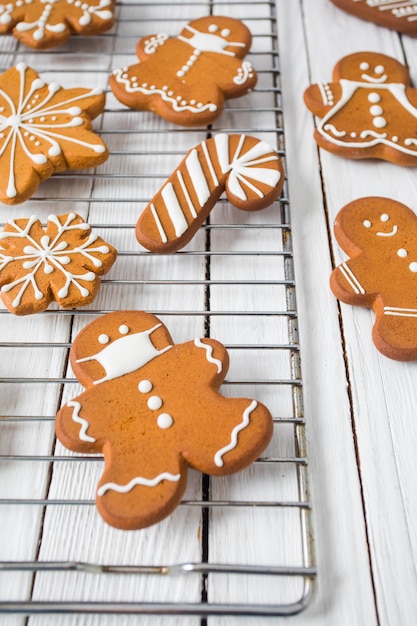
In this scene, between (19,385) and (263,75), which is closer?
(19,385)

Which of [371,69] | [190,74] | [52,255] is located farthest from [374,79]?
[52,255]

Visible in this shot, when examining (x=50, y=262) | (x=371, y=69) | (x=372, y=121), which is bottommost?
(x=50, y=262)

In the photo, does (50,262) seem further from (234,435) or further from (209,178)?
(234,435)

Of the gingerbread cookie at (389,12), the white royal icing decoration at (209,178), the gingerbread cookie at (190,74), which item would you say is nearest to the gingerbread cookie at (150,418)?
the white royal icing decoration at (209,178)

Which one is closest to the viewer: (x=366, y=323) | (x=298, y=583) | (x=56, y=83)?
(x=298, y=583)

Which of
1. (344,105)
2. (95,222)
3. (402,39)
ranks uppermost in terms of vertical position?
(402,39)

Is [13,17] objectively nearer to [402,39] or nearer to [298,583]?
[402,39]

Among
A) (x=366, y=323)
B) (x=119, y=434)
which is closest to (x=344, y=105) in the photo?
(x=366, y=323)
